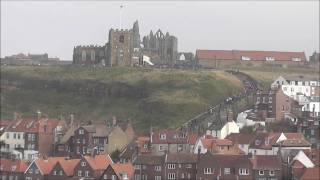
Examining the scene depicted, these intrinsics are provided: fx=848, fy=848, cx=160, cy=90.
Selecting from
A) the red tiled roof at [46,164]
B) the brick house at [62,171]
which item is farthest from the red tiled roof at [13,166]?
the brick house at [62,171]

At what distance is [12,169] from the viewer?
73.7m

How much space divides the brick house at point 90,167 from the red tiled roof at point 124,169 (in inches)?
55.7

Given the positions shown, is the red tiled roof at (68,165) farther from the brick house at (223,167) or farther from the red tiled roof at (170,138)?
the brick house at (223,167)

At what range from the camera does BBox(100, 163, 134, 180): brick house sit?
220 ft

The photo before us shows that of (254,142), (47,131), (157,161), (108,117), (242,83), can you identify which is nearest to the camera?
(157,161)

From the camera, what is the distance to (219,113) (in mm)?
95188

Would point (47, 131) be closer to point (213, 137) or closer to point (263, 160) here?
point (213, 137)

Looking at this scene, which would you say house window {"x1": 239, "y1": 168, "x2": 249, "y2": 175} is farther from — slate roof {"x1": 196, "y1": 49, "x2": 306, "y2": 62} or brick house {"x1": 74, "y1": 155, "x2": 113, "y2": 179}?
slate roof {"x1": 196, "y1": 49, "x2": 306, "y2": 62}

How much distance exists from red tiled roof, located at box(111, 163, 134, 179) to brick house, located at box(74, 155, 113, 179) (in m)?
1.41

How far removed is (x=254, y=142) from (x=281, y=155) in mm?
5281

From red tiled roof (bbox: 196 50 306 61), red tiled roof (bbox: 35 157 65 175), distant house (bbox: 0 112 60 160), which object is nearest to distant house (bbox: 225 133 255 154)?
red tiled roof (bbox: 35 157 65 175)

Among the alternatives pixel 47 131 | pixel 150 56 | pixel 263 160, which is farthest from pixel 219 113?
pixel 150 56

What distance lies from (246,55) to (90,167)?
255ft

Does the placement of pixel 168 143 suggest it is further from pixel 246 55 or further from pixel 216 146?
pixel 246 55
